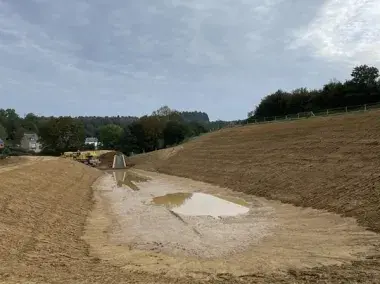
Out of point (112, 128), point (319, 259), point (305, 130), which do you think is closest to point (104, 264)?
point (319, 259)

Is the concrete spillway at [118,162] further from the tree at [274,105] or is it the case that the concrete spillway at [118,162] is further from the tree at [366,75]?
the tree at [366,75]

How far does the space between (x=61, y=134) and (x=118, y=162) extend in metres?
34.4

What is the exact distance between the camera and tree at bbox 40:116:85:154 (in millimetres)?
116125

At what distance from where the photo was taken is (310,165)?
31078 mm

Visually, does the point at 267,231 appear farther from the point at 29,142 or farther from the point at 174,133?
the point at 29,142

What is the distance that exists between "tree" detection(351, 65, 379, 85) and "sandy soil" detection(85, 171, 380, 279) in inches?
2059

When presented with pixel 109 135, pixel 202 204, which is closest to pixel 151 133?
pixel 109 135

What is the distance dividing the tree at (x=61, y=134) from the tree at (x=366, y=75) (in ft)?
260

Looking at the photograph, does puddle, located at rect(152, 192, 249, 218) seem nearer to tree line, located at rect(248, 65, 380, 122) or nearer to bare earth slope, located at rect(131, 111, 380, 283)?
bare earth slope, located at rect(131, 111, 380, 283)

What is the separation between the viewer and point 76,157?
9094 cm

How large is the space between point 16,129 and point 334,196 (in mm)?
166679

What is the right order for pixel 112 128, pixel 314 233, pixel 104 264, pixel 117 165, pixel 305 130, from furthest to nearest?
1. pixel 112 128
2. pixel 117 165
3. pixel 305 130
4. pixel 314 233
5. pixel 104 264

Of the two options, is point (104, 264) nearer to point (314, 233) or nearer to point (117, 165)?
point (314, 233)

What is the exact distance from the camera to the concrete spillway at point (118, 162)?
87.2 meters
